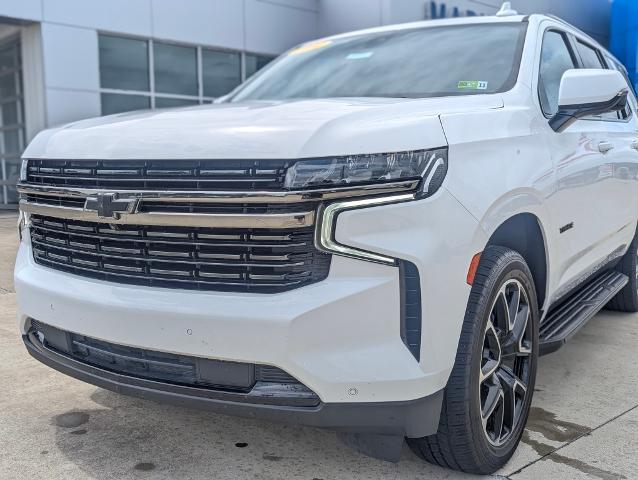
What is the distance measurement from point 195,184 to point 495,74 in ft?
5.52

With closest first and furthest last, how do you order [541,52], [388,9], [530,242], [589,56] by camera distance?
1. [530,242]
2. [541,52]
3. [589,56]
4. [388,9]

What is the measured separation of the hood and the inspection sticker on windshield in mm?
379

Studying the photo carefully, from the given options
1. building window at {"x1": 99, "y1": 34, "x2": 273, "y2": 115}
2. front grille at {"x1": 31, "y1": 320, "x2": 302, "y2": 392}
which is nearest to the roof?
front grille at {"x1": 31, "y1": 320, "x2": 302, "y2": 392}

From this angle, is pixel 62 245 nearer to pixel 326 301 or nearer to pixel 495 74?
pixel 326 301

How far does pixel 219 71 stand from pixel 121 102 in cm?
264

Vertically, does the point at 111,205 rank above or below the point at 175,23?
below

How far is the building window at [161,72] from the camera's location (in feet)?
47.0

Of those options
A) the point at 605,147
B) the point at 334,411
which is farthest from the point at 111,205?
the point at 605,147

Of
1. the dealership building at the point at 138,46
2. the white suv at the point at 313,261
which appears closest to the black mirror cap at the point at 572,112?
the white suv at the point at 313,261

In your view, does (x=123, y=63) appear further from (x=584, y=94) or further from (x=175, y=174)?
(x=175, y=174)

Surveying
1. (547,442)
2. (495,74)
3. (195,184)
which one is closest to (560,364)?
(547,442)

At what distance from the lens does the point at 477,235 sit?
93.8 inches

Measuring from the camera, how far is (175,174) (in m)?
2.31

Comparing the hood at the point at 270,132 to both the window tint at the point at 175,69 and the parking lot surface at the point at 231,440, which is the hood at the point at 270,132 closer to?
the parking lot surface at the point at 231,440
